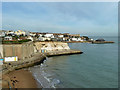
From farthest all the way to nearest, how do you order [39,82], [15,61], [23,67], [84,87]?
[15,61] → [23,67] → [39,82] → [84,87]

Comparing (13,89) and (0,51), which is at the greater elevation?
(0,51)

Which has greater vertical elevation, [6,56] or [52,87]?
A: [6,56]

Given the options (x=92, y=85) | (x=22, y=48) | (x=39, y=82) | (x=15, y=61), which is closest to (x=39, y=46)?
(x=22, y=48)

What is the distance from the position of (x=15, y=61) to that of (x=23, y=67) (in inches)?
100

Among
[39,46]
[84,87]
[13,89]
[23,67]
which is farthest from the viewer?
[39,46]

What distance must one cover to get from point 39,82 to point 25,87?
196cm

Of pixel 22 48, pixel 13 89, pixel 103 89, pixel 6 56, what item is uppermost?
pixel 22 48

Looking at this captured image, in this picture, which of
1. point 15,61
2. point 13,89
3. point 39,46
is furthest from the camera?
point 39,46

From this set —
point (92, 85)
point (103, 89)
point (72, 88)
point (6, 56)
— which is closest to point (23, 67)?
point (6, 56)

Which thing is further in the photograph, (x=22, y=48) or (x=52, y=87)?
(x=22, y=48)

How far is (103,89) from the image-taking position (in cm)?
1145

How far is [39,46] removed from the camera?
1421 inches

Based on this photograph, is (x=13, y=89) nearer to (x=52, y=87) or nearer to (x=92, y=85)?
(x=52, y=87)

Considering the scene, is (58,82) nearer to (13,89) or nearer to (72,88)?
(72,88)
